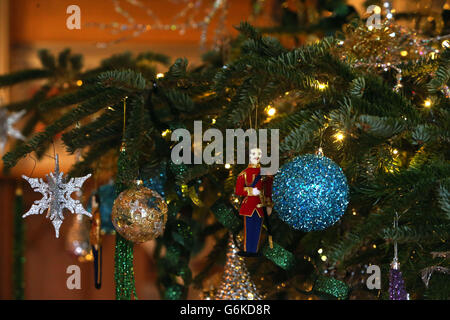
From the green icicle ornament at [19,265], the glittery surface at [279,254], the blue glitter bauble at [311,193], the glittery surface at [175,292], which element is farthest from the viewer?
the green icicle ornament at [19,265]

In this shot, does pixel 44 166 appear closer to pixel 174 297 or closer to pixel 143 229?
pixel 174 297

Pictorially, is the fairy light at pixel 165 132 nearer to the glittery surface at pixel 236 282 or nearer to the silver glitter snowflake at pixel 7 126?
the glittery surface at pixel 236 282

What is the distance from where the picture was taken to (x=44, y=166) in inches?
75.5

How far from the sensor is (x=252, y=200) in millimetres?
619

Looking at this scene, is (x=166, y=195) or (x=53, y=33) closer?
(x=166, y=195)

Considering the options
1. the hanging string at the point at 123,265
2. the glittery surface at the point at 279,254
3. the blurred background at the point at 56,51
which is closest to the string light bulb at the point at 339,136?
the glittery surface at the point at 279,254

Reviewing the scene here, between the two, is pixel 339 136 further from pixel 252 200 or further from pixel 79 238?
pixel 79 238

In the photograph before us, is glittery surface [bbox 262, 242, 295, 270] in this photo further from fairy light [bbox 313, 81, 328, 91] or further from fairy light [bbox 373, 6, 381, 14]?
fairy light [bbox 373, 6, 381, 14]

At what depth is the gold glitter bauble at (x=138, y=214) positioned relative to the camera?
2.06 ft

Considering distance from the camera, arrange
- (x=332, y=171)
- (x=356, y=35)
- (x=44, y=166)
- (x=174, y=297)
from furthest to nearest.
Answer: (x=44, y=166) → (x=174, y=297) → (x=356, y=35) → (x=332, y=171)

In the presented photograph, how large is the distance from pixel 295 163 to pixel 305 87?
11 centimetres

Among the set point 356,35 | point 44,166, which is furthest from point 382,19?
point 44,166

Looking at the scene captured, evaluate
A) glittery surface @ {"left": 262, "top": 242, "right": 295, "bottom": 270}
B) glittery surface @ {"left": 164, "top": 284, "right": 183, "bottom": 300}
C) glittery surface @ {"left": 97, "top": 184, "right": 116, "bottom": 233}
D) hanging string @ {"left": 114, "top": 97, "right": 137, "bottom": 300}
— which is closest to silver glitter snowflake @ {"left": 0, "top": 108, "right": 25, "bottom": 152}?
glittery surface @ {"left": 97, "top": 184, "right": 116, "bottom": 233}

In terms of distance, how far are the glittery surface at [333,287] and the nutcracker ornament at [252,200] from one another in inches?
4.0
